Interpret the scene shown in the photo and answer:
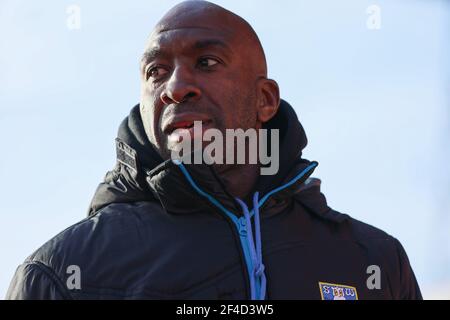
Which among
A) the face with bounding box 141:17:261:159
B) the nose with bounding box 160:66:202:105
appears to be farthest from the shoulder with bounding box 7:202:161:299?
the nose with bounding box 160:66:202:105

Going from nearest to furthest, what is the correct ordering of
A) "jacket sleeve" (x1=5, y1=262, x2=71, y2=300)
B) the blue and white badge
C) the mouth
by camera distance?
"jacket sleeve" (x1=5, y1=262, x2=71, y2=300) → the blue and white badge → the mouth

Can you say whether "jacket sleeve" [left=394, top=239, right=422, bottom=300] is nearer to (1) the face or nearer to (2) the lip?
(1) the face

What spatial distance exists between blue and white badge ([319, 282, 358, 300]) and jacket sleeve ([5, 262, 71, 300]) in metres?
1.15

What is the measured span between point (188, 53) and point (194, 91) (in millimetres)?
222

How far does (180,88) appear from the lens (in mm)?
4820

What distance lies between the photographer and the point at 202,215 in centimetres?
477

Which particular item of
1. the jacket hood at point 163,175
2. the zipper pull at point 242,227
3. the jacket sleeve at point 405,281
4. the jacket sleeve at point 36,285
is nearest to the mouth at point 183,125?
the jacket hood at point 163,175

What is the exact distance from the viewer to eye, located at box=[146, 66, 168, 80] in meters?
5.01

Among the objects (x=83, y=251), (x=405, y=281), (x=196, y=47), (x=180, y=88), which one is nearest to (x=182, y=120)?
(x=180, y=88)

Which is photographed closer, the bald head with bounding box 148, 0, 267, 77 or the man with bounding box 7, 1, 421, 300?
the man with bounding box 7, 1, 421, 300

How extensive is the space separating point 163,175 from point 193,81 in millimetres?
525
